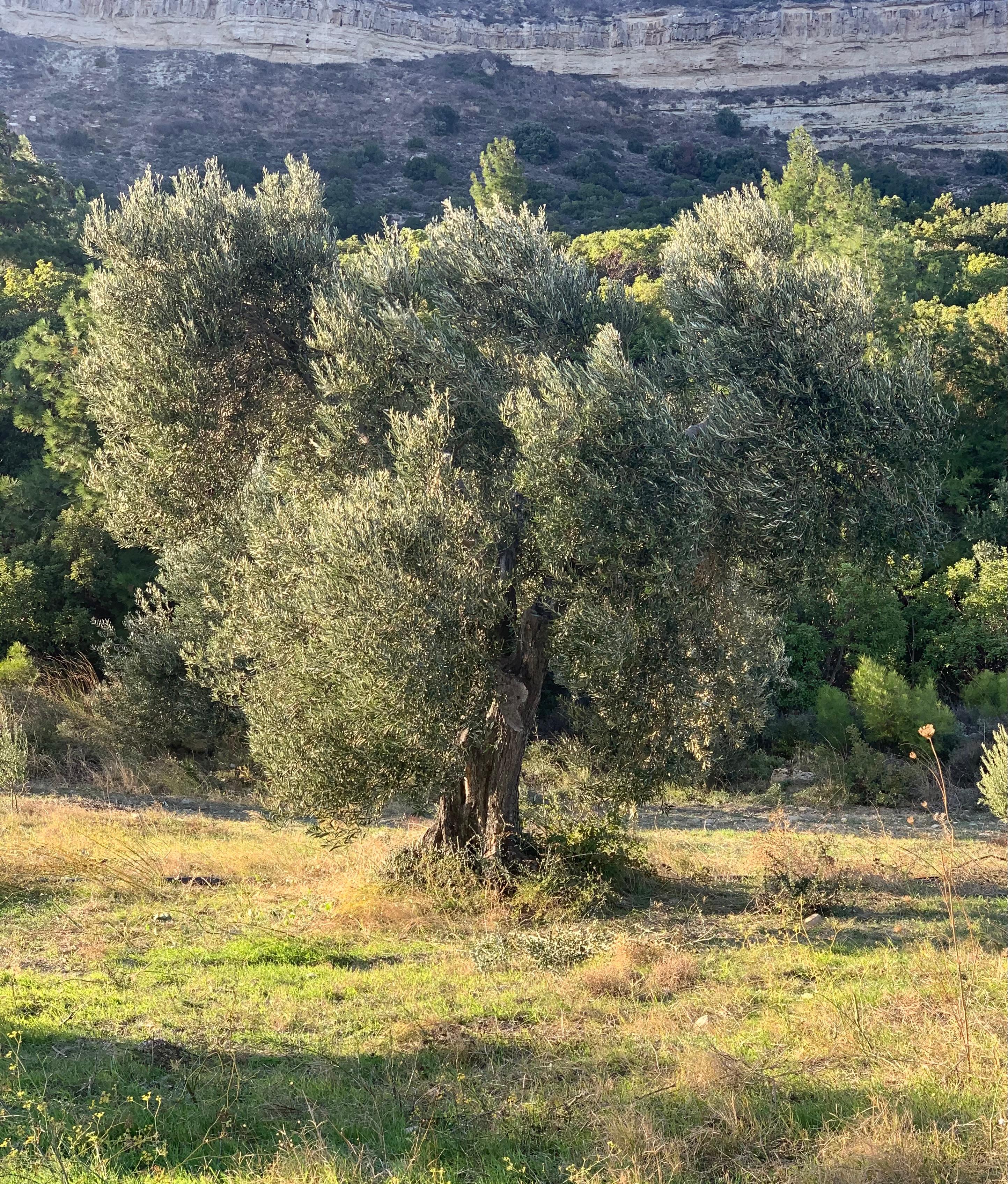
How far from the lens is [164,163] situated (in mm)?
62219

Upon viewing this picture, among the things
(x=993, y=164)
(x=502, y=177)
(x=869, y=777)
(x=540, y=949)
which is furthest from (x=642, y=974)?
(x=993, y=164)

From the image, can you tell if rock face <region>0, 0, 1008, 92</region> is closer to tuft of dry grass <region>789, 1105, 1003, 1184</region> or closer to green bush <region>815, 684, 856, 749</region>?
green bush <region>815, 684, 856, 749</region>

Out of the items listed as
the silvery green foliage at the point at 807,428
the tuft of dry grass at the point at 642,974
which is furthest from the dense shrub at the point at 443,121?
the tuft of dry grass at the point at 642,974

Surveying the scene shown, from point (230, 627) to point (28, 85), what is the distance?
8152cm

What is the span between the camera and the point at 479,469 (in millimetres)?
10859

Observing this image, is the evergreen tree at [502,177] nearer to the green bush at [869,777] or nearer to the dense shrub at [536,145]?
the dense shrub at [536,145]

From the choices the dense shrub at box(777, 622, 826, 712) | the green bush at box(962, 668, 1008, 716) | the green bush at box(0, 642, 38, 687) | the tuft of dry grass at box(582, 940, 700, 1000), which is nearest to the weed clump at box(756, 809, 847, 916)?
the tuft of dry grass at box(582, 940, 700, 1000)

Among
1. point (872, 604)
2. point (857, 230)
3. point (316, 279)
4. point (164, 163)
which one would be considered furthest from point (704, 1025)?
point (164, 163)

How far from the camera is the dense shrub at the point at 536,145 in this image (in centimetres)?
6888

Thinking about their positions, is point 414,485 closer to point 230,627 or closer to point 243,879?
point 230,627

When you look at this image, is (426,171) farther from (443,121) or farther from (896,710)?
(896,710)

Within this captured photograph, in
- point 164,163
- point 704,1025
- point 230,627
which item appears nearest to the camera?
point 704,1025

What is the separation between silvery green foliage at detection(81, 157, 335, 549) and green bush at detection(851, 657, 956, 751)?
17244 millimetres

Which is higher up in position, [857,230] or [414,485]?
[857,230]
